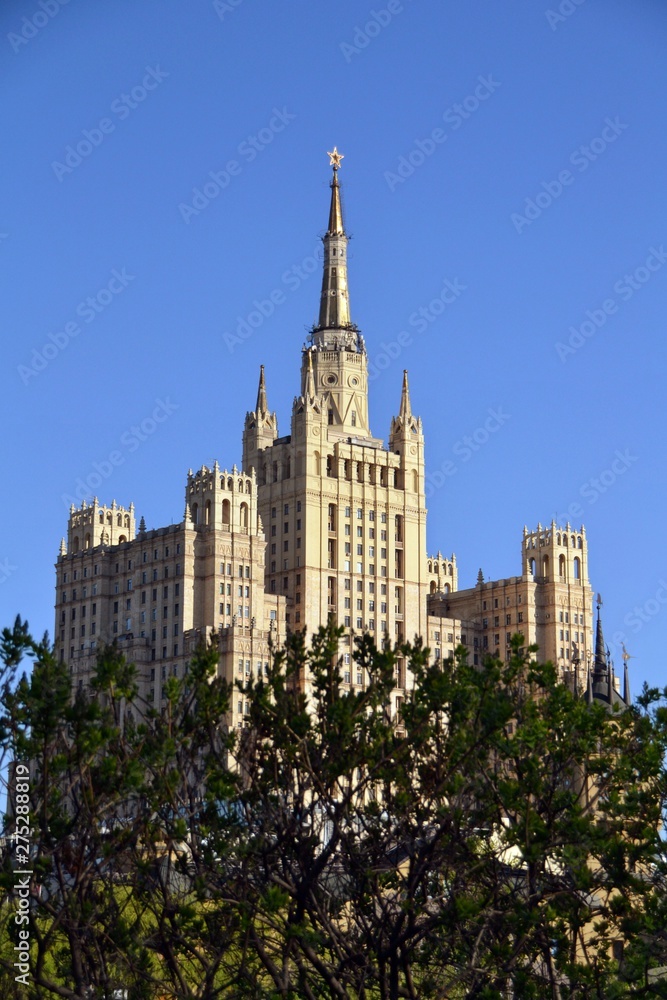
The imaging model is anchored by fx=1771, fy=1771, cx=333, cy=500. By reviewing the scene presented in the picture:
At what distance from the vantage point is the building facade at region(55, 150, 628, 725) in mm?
174750

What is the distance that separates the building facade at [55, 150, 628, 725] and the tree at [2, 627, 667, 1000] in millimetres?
119307

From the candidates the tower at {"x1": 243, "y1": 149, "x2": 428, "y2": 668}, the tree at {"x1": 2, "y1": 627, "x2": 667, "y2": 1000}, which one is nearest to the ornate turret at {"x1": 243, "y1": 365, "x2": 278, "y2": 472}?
the tower at {"x1": 243, "y1": 149, "x2": 428, "y2": 668}

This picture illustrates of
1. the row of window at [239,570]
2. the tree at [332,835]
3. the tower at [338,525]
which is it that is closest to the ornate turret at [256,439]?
the tower at [338,525]

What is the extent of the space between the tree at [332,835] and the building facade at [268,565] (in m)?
119

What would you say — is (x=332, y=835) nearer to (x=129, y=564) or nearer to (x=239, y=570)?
(x=239, y=570)

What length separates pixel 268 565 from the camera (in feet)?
622

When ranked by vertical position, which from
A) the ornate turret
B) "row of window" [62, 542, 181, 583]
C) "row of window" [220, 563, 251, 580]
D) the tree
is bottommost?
the tree

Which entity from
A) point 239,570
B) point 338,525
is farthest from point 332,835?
point 338,525

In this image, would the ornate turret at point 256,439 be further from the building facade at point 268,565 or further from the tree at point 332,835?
the tree at point 332,835

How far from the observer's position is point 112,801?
42688mm

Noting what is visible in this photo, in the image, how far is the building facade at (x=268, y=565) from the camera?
17475 centimetres

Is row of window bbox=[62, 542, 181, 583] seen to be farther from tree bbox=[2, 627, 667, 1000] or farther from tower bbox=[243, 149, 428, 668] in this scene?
tree bbox=[2, 627, 667, 1000]

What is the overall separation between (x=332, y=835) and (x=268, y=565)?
14520cm

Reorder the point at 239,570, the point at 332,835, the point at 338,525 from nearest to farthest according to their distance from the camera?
the point at 332,835
the point at 239,570
the point at 338,525
